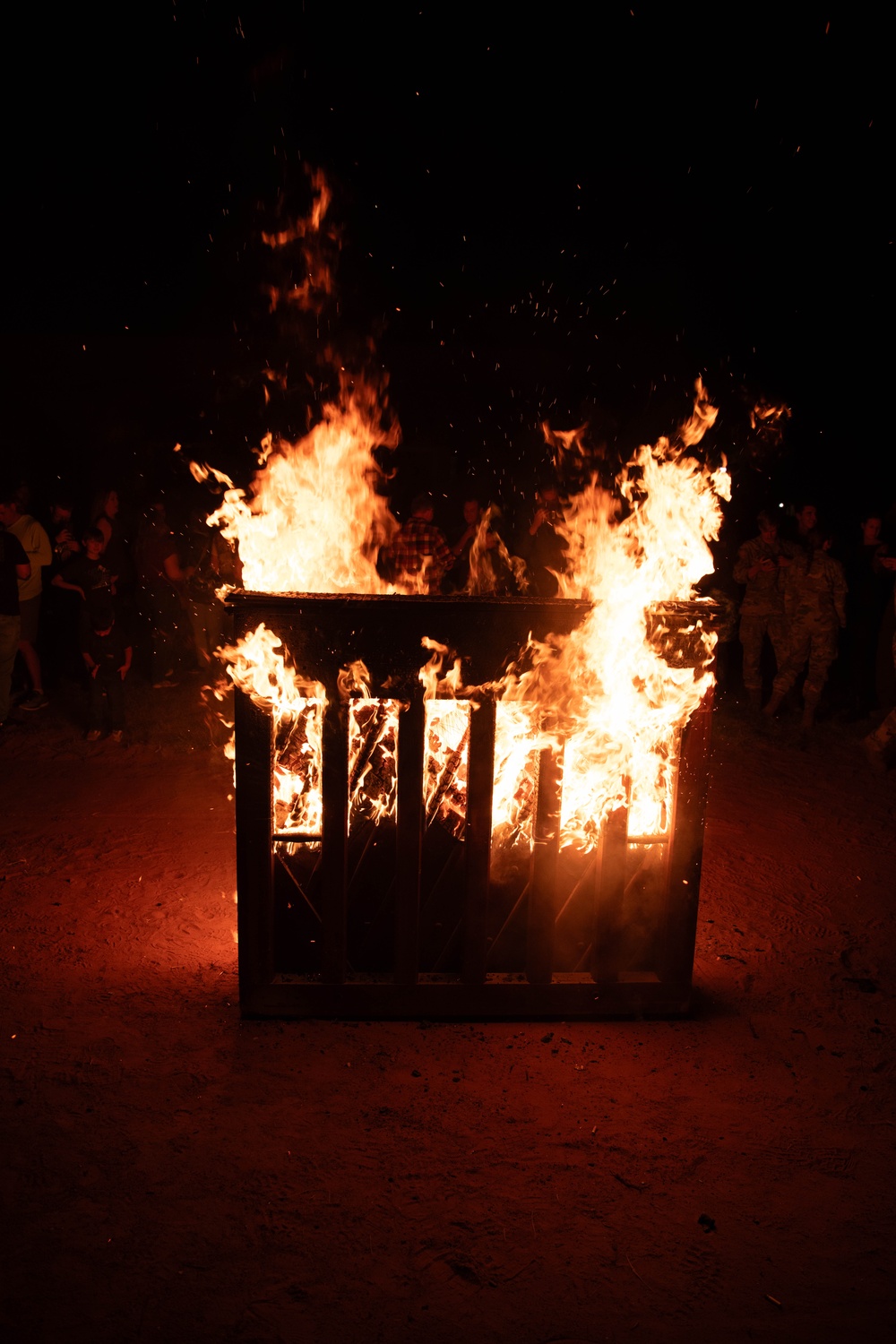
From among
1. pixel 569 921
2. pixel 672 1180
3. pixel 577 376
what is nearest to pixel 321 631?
pixel 569 921

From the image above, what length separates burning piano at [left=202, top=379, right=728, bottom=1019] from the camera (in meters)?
3.92

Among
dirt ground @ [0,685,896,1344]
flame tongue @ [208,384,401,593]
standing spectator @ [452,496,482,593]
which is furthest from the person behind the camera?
standing spectator @ [452,496,482,593]

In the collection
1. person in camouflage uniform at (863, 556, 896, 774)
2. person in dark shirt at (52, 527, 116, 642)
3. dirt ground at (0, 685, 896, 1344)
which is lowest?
dirt ground at (0, 685, 896, 1344)

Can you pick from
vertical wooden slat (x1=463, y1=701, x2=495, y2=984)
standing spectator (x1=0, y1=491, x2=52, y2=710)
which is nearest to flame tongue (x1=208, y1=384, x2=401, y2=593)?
vertical wooden slat (x1=463, y1=701, x2=495, y2=984)

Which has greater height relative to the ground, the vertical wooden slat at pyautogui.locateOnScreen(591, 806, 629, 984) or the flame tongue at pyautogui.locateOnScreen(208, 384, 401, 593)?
the flame tongue at pyautogui.locateOnScreen(208, 384, 401, 593)

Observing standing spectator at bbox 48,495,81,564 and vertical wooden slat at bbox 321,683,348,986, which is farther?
standing spectator at bbox 48,495,81,564

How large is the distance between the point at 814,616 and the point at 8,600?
28.3 feet

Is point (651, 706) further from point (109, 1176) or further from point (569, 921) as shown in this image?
point (109, 1176)

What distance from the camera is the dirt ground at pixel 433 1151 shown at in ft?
8.91

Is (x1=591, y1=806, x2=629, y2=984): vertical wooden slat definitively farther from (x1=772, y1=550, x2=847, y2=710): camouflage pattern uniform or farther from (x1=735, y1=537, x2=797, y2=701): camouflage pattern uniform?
(x1=735, y1=537, x2=797, y2=701): camouflage pattern uniform

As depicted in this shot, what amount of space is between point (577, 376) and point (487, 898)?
12.1 metres

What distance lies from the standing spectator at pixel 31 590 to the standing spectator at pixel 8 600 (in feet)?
2.14

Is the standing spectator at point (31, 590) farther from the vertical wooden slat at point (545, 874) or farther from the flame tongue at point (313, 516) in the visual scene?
the vertical wooden slat at point (545, 874)

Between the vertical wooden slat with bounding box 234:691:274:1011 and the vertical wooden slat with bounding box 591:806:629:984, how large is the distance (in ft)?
5.23
